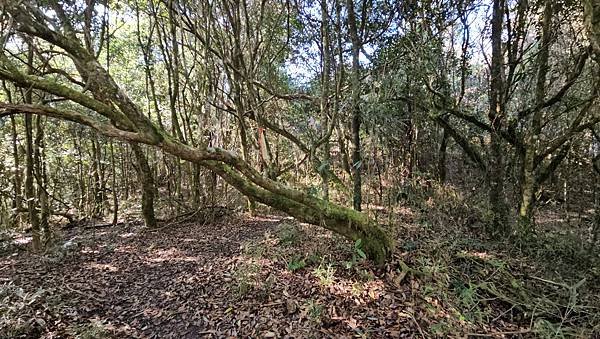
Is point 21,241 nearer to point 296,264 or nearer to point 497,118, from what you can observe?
point 296,264

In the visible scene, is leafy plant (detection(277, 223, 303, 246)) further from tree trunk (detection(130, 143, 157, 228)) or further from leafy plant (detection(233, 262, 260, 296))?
tree trunk (detection(130, 143, 157, 228))

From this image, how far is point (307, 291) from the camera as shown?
13.9ft

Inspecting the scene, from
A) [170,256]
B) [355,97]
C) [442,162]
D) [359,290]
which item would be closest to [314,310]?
[359,290]

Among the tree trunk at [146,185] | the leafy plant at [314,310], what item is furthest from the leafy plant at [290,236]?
the tree trunk at [146,185]

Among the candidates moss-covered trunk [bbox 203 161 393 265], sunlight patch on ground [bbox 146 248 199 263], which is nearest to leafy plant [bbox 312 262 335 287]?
moss-covered trunk [bbox 203 161 393 265]

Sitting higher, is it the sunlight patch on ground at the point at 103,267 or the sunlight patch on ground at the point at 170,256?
the sunlight patch on ground at the point at 170,256

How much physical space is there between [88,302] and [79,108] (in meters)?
5.88

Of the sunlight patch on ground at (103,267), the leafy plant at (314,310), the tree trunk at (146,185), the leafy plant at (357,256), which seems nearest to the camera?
the leafy plant at (314,310)

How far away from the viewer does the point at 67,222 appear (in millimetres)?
9102

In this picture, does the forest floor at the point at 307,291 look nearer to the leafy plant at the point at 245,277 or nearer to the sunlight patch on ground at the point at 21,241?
the leafy plant at the point at 245,277

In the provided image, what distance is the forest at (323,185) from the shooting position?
12.2ft

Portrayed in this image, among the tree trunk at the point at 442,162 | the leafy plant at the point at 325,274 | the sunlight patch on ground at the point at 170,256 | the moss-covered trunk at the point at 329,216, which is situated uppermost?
the tree trunk at the point at 442,162

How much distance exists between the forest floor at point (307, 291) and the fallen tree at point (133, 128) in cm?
50

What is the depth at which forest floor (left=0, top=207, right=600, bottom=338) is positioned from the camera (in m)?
3.57
